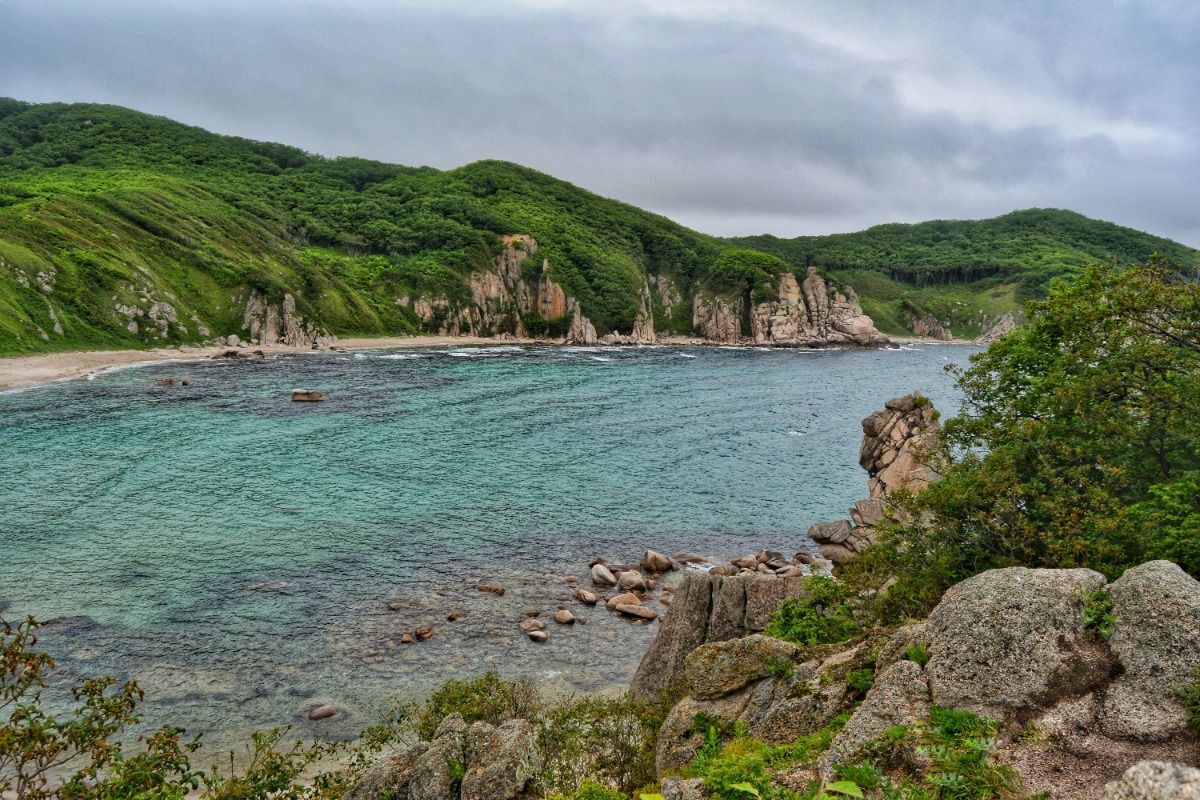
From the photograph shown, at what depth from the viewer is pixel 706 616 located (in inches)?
867

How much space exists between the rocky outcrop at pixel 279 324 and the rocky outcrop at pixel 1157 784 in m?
145

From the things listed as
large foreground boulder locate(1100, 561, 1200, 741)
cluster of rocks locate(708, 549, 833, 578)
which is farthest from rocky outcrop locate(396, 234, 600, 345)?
large foreground boulder locate(1100, 561, 1200, 741)

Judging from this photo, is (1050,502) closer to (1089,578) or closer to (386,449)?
(1089,578)

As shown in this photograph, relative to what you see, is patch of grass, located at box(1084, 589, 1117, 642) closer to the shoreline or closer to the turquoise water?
the turquoise water

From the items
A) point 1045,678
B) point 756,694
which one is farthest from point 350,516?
point 1045,678

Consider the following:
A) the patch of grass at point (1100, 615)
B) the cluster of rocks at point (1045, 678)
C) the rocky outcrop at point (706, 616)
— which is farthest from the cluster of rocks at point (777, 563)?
the patch of grass at point (1100, 615)

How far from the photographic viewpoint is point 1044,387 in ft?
74.1

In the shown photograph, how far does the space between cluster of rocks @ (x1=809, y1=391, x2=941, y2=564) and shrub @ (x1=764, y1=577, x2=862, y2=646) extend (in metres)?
16.3

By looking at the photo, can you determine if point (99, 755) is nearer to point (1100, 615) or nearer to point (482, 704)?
point (482, 704)

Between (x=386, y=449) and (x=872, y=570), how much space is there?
4556 centimetres

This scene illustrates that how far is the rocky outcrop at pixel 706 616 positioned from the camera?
69.7ft

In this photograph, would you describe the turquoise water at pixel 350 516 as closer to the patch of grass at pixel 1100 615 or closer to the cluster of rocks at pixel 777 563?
the cluster of rocks at pixel 777 563

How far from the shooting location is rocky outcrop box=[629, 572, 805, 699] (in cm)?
2123

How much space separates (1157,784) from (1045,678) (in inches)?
159
